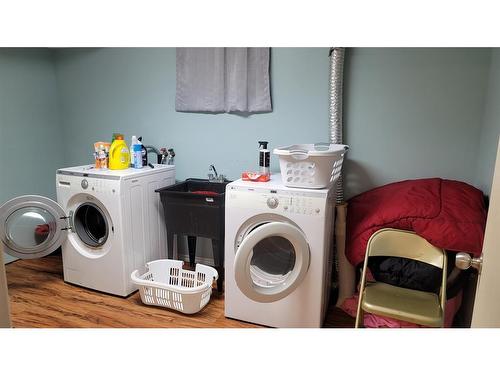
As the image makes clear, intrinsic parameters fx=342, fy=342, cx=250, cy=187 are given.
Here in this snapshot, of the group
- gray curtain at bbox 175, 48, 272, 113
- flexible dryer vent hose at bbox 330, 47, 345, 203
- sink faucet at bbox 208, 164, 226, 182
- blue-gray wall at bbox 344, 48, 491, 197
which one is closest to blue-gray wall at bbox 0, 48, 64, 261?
gray curtain at bbox 175, 48, 272, 113

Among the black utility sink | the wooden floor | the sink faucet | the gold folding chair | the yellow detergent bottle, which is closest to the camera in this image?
the gold folding chair

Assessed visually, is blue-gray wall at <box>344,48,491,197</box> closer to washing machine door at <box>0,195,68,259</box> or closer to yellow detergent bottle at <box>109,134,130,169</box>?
yellow detergent bottle at <box>109,134,130,169</box>

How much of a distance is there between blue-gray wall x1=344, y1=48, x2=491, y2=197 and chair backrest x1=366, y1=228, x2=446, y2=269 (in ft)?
1.93

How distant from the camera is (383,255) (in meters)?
1.88

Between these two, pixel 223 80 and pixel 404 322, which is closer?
pixel 404 322

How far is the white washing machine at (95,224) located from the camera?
7.15ft

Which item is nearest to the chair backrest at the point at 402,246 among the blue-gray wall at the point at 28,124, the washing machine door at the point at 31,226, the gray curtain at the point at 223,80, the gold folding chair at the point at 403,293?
the gold folding chair at the point at 403,293

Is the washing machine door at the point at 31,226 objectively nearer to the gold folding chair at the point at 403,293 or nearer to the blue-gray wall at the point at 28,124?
the blue-gray wall at the point at 28,124

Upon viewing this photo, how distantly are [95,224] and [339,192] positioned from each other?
180cm

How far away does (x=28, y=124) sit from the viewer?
118 inches

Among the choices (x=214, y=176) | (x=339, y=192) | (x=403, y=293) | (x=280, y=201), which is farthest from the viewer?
(x=214, y=176)

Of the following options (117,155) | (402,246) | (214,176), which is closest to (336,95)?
(402,246)

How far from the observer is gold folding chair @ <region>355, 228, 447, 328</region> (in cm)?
162

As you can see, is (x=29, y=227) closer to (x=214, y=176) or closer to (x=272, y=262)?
(x=214, y=176)
